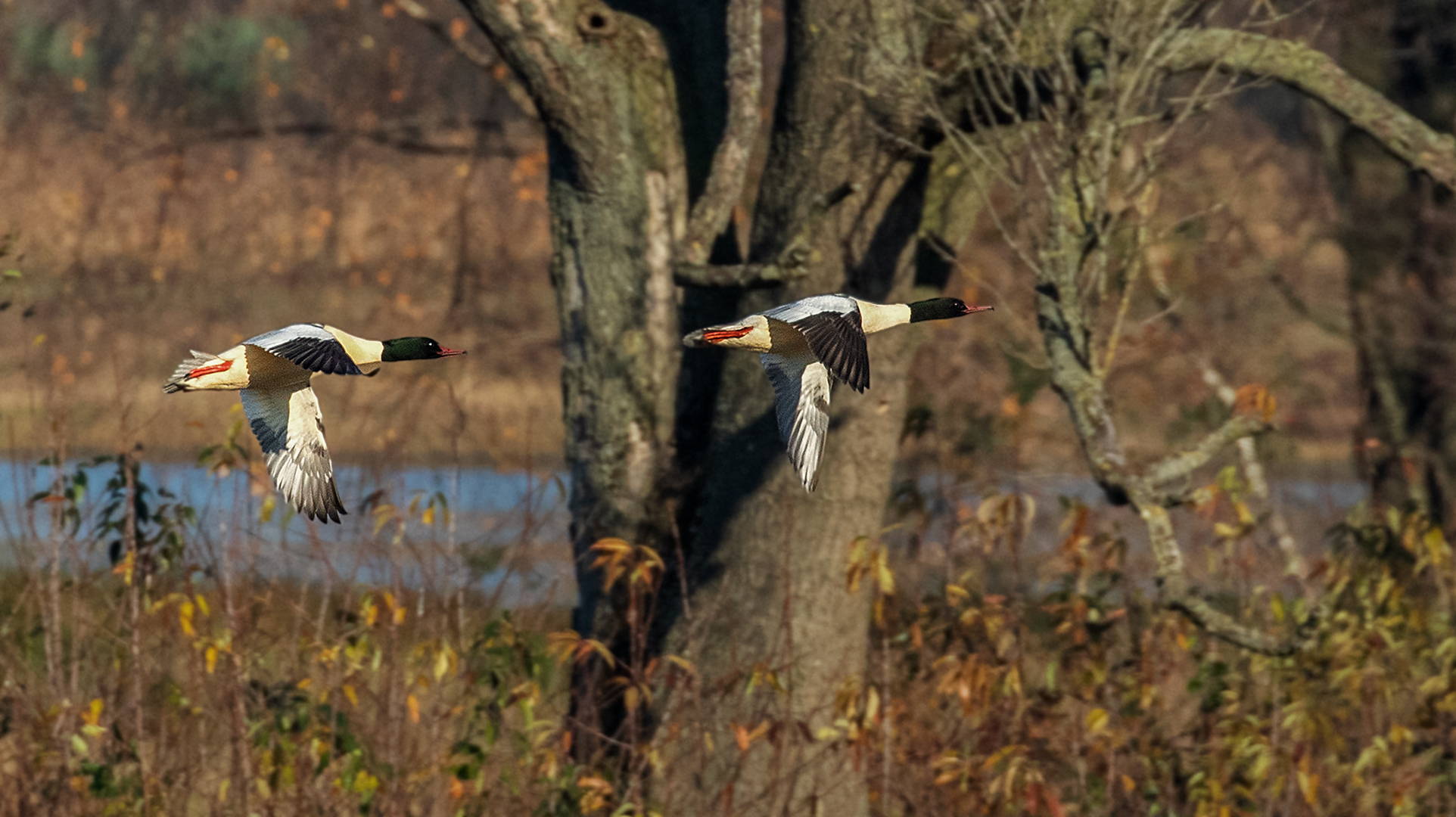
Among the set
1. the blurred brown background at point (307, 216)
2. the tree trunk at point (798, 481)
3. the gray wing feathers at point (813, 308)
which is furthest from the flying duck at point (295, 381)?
the blurred brown background at point (307, 216)

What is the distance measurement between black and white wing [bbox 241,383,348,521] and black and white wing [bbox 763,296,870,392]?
0.64 metres

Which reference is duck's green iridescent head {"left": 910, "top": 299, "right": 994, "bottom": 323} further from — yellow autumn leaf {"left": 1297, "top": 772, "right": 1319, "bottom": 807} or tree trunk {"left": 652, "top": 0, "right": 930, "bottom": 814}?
yellow autumn leaf {"left": 1297, "top": 772, "right": 1319, "bottom": 807}

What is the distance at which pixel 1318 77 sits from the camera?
464cm

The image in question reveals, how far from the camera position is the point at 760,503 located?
5145mm

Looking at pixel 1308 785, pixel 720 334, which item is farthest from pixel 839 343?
pixel 1308 785

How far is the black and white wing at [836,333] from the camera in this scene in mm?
1493

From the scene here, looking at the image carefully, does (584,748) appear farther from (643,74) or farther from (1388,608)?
(1388,608)

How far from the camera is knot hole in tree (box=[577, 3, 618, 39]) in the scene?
16.5 ft

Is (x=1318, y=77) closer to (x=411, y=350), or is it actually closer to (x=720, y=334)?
(x=720, y=334)

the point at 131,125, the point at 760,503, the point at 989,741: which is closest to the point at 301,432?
the point at 760,503

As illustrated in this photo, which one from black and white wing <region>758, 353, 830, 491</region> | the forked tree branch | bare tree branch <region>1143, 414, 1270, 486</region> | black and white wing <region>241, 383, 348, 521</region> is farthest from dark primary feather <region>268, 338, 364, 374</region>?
bare tree branch <region>1143, 414, 1270, 486</region>

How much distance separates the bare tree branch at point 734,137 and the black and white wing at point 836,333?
221 centimetres

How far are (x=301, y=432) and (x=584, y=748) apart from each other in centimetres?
352

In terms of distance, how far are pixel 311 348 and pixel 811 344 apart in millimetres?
519
